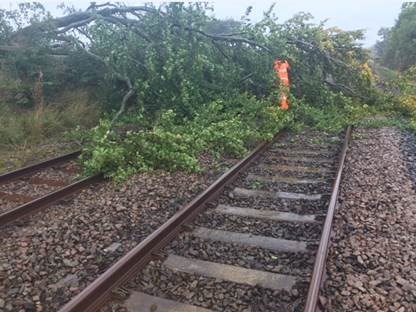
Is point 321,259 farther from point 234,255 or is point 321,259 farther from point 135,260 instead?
point 135,260

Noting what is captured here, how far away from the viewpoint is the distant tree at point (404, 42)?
26.8 meters

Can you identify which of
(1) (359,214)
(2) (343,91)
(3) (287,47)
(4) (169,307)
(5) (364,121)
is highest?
(3) (287,47)

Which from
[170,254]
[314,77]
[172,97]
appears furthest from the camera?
[314,77]

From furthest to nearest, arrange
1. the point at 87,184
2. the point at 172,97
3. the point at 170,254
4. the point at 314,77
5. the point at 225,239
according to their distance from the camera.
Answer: the point at 314,77 → the point at 172,97 → the point at 87,184 → the point at 225,239 → the point at 170,254

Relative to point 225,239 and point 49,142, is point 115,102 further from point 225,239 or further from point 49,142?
point 225,239

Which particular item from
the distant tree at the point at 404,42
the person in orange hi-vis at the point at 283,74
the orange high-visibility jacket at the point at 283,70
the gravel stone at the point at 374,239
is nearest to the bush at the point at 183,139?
the person in orange hi-vis at the point at 283,74

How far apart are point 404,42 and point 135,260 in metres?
28.4

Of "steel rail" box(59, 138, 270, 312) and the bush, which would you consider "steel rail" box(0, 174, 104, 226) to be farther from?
"steel rail" box(59, 138, 270, 312)

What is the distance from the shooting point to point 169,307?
11.0 feet

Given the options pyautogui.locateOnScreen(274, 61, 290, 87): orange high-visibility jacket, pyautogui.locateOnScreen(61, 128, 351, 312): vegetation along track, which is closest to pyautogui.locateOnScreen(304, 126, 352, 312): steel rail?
pyautogui.locateOnScreen(61, 128, 351, 312): vegetation along track

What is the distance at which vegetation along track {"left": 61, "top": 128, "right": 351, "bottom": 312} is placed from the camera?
3439 millimetres

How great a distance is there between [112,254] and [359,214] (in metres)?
2.95

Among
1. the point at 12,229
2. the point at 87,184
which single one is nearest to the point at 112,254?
the point at 12,229

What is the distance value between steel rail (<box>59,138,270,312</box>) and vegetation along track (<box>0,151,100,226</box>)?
189 cm
